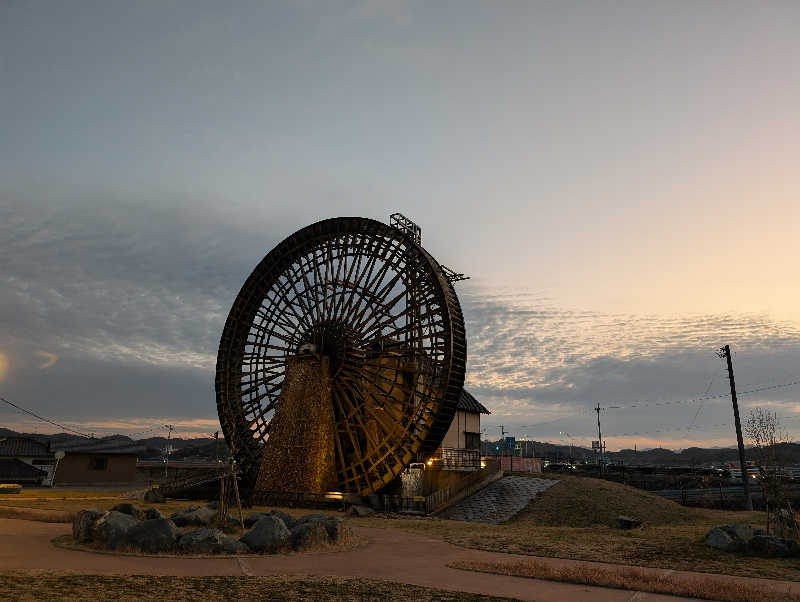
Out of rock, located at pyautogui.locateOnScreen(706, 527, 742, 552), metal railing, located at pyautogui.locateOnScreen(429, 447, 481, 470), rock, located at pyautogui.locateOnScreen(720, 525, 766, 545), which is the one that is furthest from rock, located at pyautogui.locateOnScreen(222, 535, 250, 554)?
metal railing, located at pyautogui.locateOnScreen(429, 447, 481, 470)

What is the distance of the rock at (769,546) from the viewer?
13.0 meters

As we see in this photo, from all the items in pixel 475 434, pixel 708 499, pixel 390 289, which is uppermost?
pixel 390 289

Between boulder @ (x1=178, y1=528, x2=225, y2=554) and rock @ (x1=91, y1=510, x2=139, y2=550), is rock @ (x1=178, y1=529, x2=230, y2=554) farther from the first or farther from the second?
rock @ (x1=91, y1=510, x2=139, y2=550)

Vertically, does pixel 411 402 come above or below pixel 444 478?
above

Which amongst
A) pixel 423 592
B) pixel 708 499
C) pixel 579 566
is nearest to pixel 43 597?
pixel 423 592

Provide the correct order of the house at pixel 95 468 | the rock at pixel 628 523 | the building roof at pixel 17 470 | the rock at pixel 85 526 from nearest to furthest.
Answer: the rock at pixel 85 526 < the rock at pixel 628 523 < the building roof at pixel 17 470 < the house at pixel 95 468

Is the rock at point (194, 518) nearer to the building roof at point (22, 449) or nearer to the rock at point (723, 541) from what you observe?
the rock at point (723, 541)

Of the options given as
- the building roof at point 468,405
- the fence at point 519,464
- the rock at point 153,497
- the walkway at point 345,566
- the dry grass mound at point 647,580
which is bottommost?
the rock at point 153,497

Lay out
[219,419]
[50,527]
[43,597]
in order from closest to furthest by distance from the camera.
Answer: [43,597] < [50,527] < [219,419]

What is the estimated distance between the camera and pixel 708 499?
36.5m

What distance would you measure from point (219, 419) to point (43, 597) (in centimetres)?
2742

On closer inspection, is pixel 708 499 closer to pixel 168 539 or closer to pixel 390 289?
pixel 390 289

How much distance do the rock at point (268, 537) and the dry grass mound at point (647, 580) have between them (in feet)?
12.1

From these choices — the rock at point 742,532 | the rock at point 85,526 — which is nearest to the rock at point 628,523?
the rock at point 742,532
